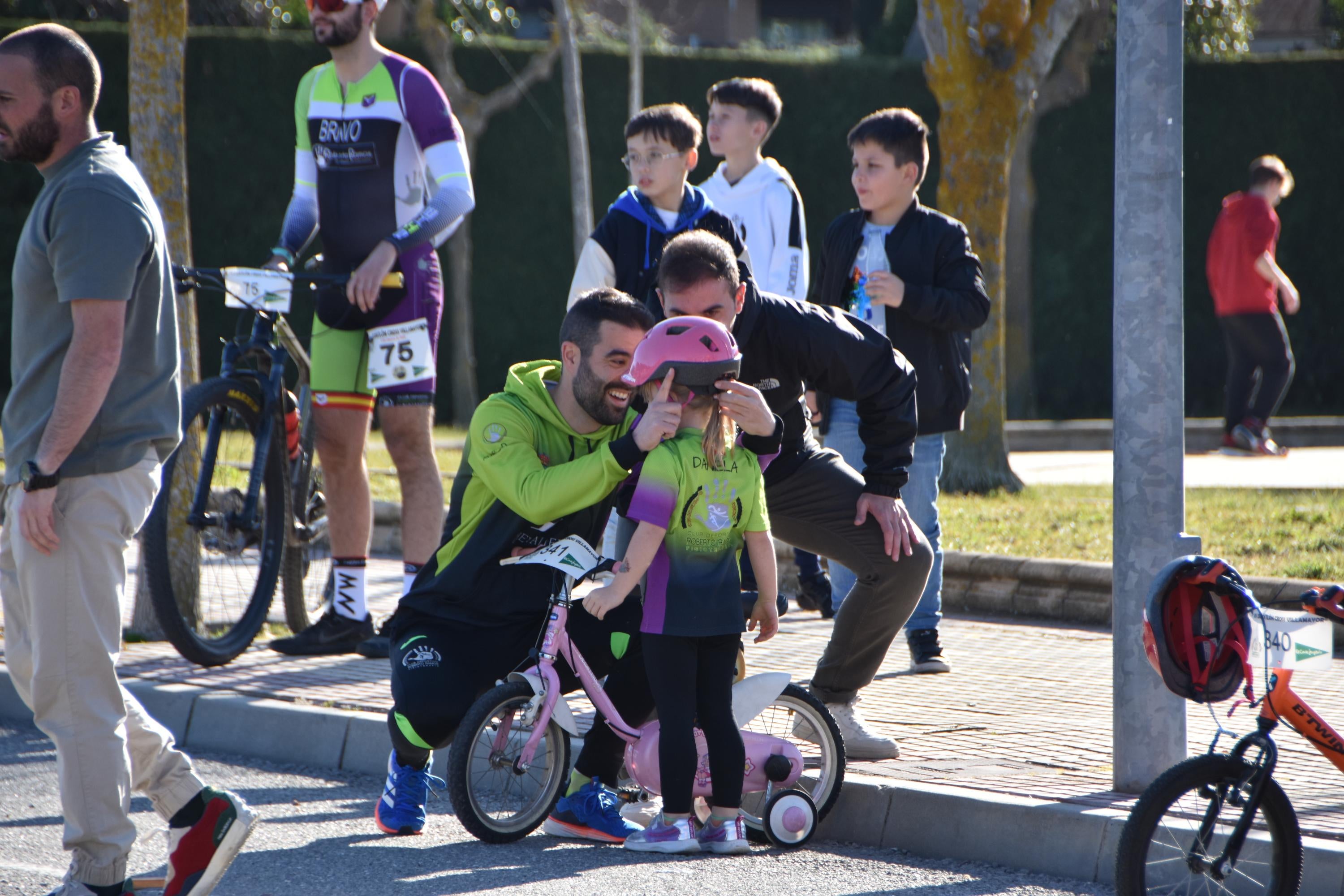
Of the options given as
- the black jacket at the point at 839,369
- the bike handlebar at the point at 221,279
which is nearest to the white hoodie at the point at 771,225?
the bike handlebar at the point at 221,279

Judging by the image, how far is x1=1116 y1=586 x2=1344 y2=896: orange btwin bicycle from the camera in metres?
3.43

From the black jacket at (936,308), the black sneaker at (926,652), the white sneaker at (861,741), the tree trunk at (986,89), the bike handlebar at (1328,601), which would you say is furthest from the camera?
the tree trunk at (986,89)

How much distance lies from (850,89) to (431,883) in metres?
13.7

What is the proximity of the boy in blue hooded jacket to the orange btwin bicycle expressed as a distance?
276cm

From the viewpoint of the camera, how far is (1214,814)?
3432mm

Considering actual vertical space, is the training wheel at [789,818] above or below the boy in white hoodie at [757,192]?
below

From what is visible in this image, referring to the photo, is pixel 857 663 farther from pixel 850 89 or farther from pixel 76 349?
pixel 850 89

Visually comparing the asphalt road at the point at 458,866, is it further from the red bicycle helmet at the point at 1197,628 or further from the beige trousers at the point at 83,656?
the red bicycle helmet at the point at 1197,628

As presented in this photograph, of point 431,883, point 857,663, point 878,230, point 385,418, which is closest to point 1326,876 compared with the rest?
point 857,663

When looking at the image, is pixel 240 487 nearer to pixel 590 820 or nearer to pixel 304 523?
pixel 304 523

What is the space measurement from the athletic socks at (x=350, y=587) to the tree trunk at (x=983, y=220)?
4.85 m

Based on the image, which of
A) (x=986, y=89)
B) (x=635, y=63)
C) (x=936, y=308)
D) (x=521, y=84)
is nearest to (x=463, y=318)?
(x=521, y=84)

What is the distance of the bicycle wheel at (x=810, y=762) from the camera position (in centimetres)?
430

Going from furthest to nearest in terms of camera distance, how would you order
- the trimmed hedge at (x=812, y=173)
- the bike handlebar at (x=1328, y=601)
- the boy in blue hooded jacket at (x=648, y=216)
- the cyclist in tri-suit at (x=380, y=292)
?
the trimmed hedge at (x=812, y=173)
the cyclist in tri-suit at (x=380, y=292)
the boy in blue hooded jacket at (x=648, y=216)
the bike handlebar at (x=1328, y=601)
